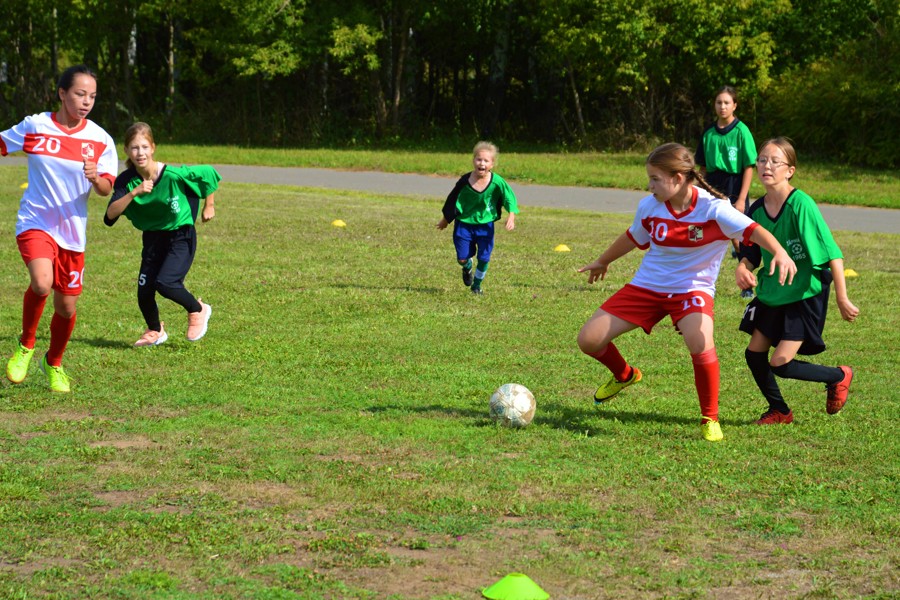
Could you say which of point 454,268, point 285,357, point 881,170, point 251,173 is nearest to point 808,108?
point 881,170

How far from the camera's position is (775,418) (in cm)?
646

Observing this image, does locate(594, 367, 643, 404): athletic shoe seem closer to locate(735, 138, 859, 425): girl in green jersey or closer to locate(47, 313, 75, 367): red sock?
locate(735, 138, 859, 425): girl in green jersey

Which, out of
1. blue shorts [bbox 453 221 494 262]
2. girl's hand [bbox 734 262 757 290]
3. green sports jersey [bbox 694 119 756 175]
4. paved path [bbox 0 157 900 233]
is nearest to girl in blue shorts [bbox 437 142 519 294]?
blue shorts [bbox 453 221 494 262]

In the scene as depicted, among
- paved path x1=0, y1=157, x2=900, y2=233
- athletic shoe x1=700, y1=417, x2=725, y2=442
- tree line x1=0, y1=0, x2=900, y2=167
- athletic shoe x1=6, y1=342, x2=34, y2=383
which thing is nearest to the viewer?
athletic shoe x1=700, y1=417, x2=725, y2=442

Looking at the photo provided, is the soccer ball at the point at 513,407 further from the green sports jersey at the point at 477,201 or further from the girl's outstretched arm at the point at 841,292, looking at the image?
the green sports jersey at the point at 477,201

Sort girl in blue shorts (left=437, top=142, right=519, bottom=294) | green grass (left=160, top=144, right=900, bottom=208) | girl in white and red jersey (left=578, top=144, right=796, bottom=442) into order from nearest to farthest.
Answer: girl in white and red jersey (left=578, top=144, right=796, bottom=442) < girl in blue shorts (left=437, top=142, right=519, bottom=294) < green grass (left=160, top=144, right=900, bottom=208)

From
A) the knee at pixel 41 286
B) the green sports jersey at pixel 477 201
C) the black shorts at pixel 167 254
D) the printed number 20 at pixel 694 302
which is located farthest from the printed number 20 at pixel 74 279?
the green sports jersey at pixel 477 201

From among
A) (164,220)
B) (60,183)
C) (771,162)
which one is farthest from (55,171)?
(771,162)

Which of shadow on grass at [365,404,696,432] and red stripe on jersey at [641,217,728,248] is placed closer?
red stripe on jersey at [641,217,728,248]

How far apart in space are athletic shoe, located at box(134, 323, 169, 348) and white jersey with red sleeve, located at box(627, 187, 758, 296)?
394 cm

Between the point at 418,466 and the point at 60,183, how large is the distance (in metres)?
3.00

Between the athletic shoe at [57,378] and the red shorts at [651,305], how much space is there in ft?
11.0

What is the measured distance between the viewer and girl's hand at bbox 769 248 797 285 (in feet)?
18.4

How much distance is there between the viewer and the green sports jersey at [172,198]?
26.9ft
